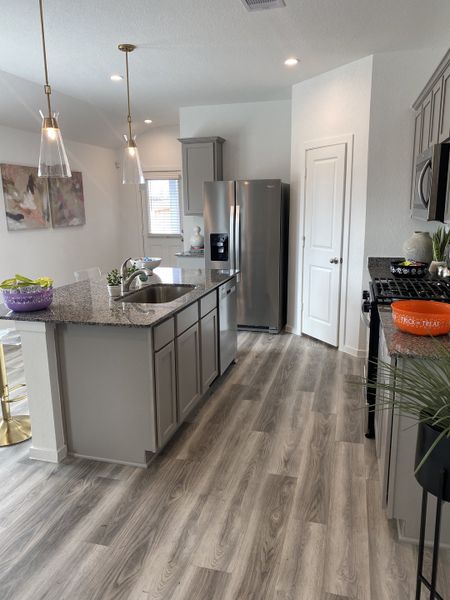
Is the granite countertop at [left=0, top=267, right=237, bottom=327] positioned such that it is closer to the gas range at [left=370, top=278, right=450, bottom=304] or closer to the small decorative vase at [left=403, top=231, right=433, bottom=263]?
the gas range at [left=370, top=278, right=450, bottom=304]

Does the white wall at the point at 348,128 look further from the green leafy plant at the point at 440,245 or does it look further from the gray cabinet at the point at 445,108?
the gray cabinet at the point at 445,108

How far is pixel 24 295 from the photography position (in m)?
2.61

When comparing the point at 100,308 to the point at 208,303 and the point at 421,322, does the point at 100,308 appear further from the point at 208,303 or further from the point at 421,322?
the point at 421,322

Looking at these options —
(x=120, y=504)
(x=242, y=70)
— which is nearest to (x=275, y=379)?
(x=120, y=504)

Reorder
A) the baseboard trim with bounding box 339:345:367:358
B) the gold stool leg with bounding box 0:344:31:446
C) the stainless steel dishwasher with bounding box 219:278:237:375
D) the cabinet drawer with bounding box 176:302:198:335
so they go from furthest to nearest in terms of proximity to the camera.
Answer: the baseboard trim with bounding box 339:345:367:358 → the stainless steel dishwasher with bounding box 219:278:237:375 → the gold stool leg with bounding box 0:344:31:446 → the cabinet drawer with bounding box 176:302:198:335

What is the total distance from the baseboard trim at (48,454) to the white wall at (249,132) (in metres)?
4.30

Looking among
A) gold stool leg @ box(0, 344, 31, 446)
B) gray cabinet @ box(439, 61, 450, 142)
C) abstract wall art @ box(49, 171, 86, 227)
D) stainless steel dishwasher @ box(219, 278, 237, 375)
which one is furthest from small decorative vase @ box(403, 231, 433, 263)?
abstract wall art @ box(49, 171, 86, 227)

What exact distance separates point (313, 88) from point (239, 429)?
3.67 metres

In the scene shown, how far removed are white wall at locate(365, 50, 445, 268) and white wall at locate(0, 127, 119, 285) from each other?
4.08 meters

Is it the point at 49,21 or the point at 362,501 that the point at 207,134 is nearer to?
the point at 49,21

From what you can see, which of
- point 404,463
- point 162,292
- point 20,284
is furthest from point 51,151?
point 404,463

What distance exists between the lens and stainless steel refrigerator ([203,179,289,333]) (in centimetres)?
518

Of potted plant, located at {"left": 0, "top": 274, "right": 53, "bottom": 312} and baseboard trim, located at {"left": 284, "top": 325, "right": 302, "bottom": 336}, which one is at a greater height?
potted plant, located at {"left": 0, "top": 274, "right": 53, "bottom": 312}

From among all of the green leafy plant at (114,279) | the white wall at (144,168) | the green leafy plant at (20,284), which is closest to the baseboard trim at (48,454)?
the green leafy plant at (20,284)
